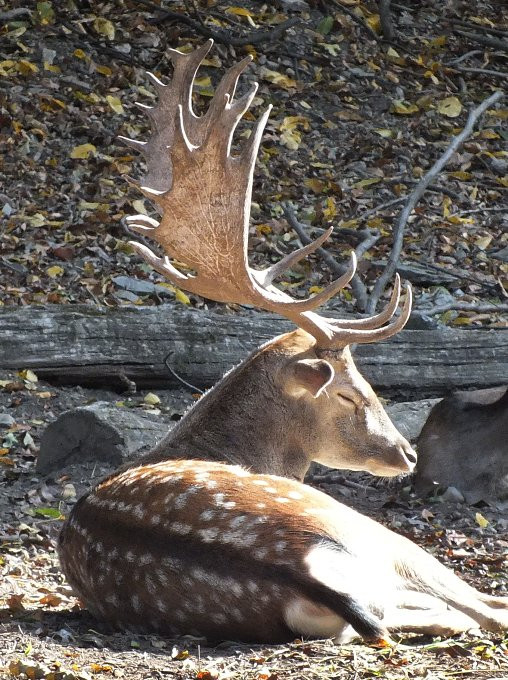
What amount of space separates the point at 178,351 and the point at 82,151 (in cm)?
373

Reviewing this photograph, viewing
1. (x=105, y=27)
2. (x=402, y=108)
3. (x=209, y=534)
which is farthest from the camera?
(x=402, y=108)

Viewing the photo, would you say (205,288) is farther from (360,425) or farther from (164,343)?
(164,343)

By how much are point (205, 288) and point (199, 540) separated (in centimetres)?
176

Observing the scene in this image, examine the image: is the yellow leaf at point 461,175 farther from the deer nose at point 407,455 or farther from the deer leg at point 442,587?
the deer leg at point 442,587

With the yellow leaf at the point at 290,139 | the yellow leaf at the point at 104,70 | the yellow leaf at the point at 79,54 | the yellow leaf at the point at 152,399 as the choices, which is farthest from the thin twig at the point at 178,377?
the yellow leaf at the point at 79,54

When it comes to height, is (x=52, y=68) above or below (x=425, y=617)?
below

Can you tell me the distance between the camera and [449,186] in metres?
11.6

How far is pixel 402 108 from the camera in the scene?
1245cm

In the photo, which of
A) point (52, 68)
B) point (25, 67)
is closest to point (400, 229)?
point (52, 68)

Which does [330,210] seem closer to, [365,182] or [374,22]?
[365,182]

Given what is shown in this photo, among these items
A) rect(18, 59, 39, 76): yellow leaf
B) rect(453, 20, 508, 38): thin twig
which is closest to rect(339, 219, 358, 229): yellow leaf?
rect(18, 59, 39, 76): yellow leaf

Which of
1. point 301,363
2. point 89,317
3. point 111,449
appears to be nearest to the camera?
point 301,363

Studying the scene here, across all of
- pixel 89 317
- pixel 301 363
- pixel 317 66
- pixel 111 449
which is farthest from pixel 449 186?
pixel 301 363

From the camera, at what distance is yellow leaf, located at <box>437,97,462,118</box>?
1249 centimetres
